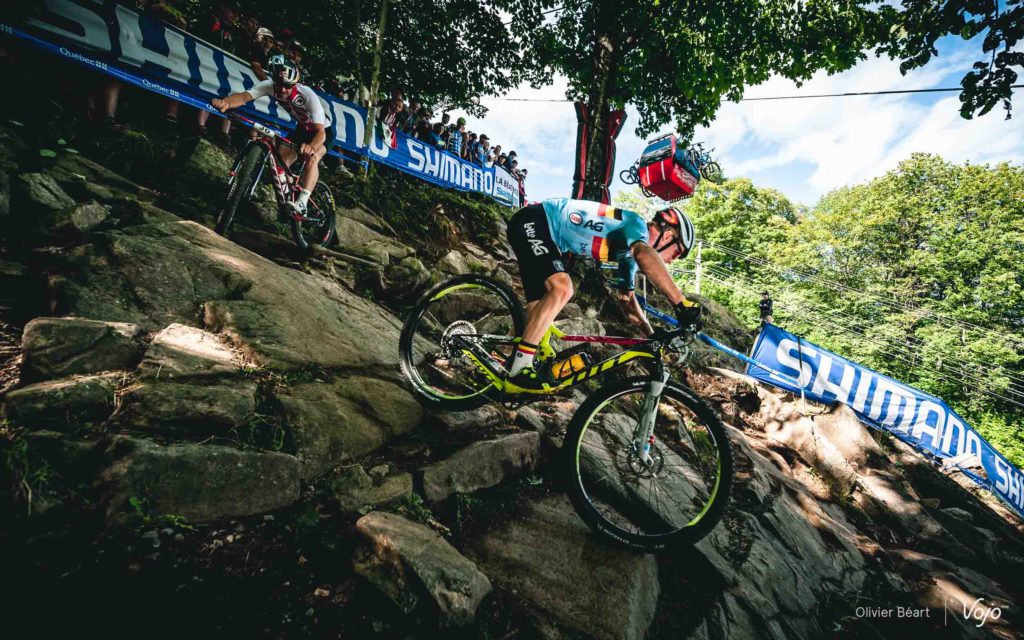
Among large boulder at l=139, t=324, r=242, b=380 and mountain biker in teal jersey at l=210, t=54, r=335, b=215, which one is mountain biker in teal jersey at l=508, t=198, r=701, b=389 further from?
mountain biker in teal jersey at l=210, t=54, r=335, b=215

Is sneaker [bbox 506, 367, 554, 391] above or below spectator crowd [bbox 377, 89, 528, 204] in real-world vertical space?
below

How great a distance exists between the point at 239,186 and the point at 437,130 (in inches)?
373

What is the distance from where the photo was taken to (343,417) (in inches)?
109

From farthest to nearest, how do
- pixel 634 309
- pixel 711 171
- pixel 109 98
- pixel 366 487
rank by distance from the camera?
pixel 711 171 < pixel 109 98 < pixel 634 309 < pixel 366 487

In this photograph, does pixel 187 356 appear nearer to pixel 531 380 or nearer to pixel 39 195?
pixel 531 380

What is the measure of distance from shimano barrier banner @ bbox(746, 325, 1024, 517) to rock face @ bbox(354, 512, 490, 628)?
976 cm

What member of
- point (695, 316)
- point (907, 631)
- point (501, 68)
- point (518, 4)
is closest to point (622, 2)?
point (518, 4)

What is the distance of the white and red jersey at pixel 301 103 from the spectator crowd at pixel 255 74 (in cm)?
80

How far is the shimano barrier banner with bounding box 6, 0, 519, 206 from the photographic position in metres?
5.25

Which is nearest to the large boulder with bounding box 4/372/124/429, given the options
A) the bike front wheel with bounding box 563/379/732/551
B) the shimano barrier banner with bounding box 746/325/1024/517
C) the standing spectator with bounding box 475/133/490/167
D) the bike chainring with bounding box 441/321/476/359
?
the bike chainring with bounding box 441/321/476/359

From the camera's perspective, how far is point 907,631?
3.68 m

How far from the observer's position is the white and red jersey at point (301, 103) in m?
5.07

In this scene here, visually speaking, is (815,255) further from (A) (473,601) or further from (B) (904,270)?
(A) (473,601)

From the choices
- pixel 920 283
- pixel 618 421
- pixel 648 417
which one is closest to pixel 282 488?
pixel 648 417
